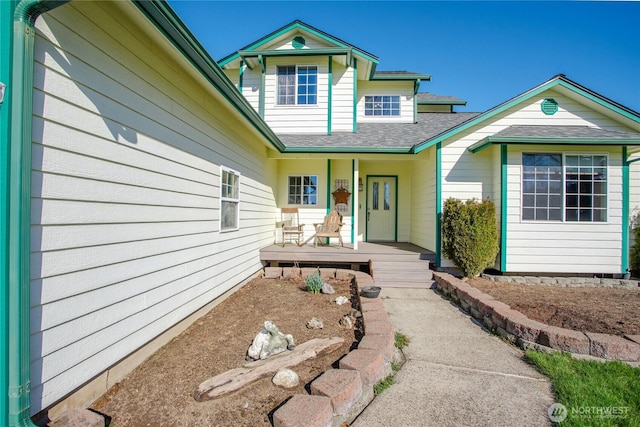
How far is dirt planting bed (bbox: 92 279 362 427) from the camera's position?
2008 millimetres

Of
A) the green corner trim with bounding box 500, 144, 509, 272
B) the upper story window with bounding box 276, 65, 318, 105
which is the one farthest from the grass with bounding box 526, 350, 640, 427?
the upper story window with bounding box 276, 65, 318, 105

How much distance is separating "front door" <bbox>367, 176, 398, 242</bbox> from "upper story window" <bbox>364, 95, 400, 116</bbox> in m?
2.33

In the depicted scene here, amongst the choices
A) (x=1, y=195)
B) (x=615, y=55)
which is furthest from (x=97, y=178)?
(x=615, y=55)

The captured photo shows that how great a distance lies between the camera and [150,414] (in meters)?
2.02

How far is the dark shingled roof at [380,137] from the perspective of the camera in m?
7.14

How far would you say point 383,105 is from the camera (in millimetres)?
9789

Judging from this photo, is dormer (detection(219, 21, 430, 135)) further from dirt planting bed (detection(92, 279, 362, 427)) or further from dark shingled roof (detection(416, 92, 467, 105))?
dirt planting bed (detection(92, 279, 362, 427))

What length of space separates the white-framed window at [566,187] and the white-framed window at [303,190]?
4757mm

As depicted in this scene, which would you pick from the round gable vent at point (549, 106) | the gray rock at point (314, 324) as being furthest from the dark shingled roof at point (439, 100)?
the gray rock at point (314, 324)

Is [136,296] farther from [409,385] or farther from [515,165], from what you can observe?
[515,165]

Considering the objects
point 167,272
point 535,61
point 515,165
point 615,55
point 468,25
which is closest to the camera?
point 167,272

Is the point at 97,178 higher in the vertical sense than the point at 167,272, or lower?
higher

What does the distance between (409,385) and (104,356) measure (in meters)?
2.40

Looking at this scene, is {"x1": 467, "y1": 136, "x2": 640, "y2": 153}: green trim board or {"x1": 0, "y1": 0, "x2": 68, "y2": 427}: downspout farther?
{"x1": 467, "y1": 136, "x2": 640, "y2": 153}: green trim board
